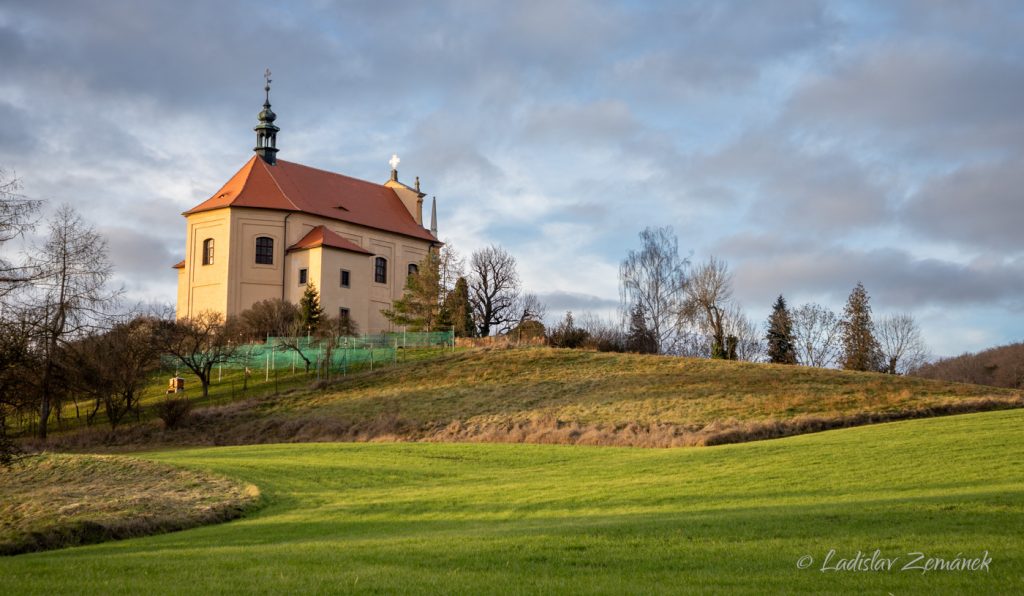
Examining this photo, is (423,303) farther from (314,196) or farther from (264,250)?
(314,196)

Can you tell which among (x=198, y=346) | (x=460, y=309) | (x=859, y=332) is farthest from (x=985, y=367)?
(x=198, y=346)

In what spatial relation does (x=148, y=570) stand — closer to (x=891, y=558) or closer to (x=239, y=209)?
(x=891, y=558)

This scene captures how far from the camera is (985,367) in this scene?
74.6 meters

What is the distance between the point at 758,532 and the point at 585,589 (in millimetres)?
3144

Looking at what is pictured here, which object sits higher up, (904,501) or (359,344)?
(359,344)

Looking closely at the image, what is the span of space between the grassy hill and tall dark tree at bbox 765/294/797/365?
24324 mm

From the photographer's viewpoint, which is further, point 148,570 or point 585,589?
point 148,570

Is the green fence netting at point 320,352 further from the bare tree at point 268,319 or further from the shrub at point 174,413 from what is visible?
the shrub at point 174,413

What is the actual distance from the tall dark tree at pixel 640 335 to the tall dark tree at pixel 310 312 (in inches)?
882

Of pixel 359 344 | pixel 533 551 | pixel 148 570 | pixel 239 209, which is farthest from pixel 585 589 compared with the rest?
pixel 239 209

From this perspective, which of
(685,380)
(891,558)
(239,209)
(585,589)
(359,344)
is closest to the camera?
(585,589)

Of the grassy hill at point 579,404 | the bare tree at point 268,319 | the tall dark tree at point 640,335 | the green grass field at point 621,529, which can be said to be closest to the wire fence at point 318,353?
the grassy hill at point 579,404

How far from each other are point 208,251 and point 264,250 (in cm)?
397

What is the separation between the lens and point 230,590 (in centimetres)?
852
